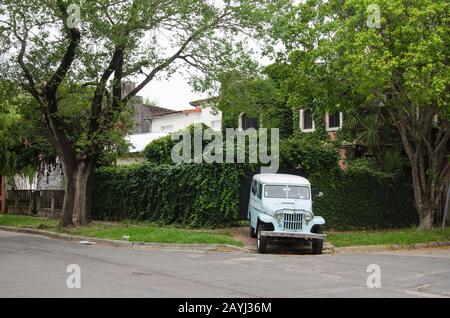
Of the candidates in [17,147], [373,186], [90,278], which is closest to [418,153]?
[373,186]

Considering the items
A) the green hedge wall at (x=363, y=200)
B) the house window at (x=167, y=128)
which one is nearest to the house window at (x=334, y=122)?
the green hedge wall at (x=363, y=200)

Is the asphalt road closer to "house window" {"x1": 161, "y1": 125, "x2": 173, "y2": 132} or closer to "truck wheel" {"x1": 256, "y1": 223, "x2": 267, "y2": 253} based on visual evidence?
"truck wheel" {"x1": 256, "y1": 223, "x2": 267, "y2": 253}

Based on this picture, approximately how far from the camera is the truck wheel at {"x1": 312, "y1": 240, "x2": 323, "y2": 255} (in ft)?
57.1

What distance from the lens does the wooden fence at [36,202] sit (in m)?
30.3

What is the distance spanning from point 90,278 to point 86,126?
13550 millimetres

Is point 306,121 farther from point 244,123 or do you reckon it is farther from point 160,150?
point 160,150

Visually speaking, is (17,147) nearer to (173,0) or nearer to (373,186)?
(173,0)

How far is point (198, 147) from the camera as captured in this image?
2381 centimetres

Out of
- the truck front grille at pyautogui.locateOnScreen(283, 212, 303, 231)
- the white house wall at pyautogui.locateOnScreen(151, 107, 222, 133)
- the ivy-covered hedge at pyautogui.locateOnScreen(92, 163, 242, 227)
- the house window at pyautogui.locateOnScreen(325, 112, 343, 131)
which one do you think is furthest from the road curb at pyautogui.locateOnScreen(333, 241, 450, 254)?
the white house wall at pyautogui.locateOnScreen(151, 107, 222, 133)

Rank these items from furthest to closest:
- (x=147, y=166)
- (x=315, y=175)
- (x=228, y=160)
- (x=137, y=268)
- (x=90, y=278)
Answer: (x=147, y=166)
(x=315, y=175)
(x=228, y=160)
(x=137, y=268)
(x=90, y=278)

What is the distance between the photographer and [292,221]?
56.8 ft

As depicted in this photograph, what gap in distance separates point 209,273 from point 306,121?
2248 centimetres

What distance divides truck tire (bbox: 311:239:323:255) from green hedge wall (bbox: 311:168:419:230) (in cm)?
545

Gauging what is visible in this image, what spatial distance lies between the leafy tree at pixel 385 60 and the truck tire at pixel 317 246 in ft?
19.0
